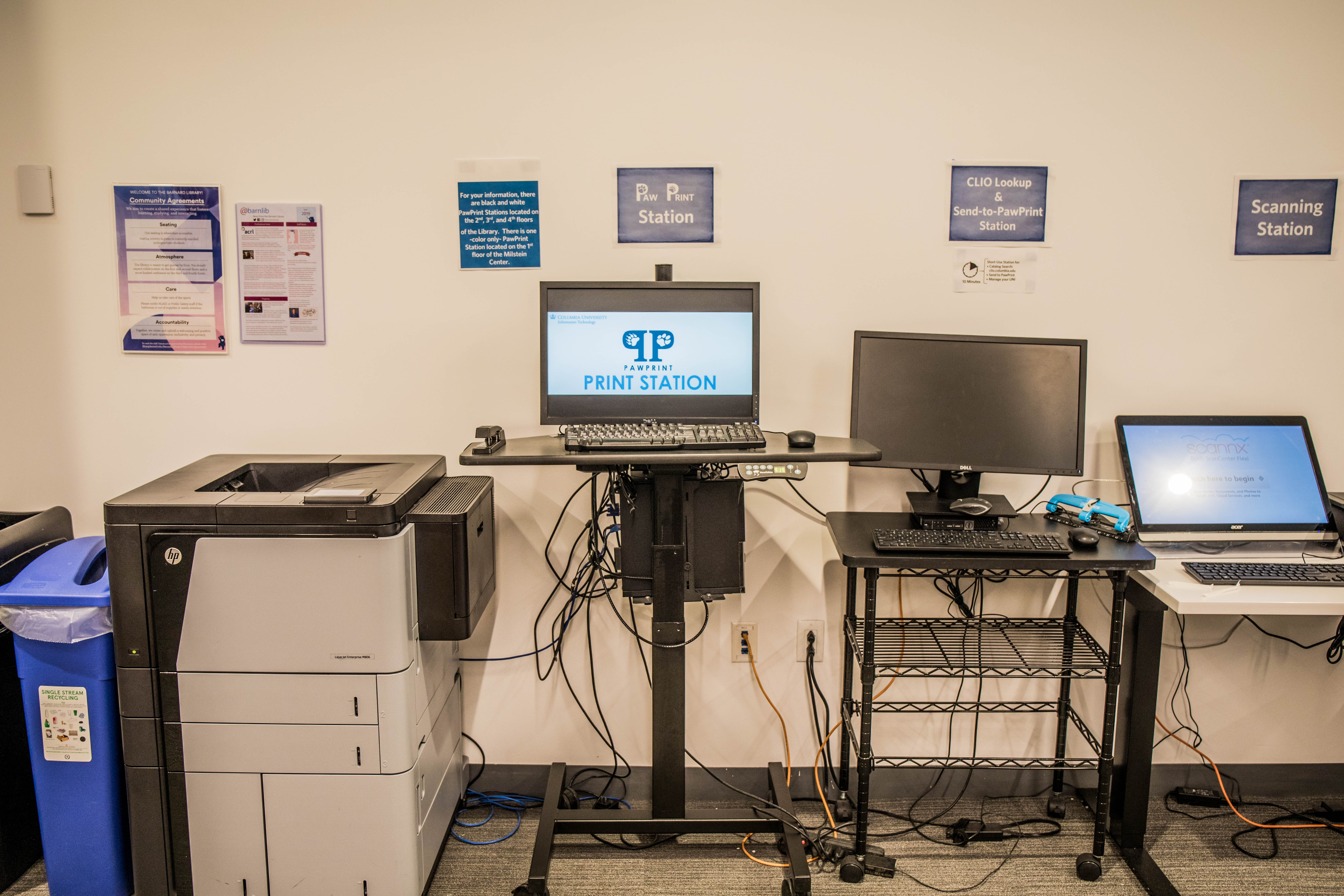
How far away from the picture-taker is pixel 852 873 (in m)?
1.92

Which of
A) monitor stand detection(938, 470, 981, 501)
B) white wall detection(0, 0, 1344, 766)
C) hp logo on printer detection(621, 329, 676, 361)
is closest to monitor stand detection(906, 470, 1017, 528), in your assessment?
monitor stand detection(938, 470, 981, 501)

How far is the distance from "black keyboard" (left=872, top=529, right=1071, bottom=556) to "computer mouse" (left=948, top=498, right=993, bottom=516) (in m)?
0.05

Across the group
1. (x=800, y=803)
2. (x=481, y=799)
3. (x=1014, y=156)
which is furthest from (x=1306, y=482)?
(x=481, y=799)

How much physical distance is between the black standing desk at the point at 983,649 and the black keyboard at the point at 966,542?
0.02 meters

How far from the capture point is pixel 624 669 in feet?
7.51

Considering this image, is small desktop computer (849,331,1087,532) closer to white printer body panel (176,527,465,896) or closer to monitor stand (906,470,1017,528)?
monitor stand (906,470,1017,528)

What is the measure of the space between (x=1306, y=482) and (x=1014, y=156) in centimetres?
122

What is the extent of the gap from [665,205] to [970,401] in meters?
0.98

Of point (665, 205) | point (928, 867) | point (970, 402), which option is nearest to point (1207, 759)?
point (928, 867)

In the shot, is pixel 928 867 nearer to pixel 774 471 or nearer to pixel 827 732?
pixel 827 732

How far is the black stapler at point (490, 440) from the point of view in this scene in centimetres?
166

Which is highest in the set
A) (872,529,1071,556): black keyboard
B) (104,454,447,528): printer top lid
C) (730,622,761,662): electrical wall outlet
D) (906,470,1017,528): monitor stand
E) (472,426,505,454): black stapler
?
(472,426,505,454): black stapler

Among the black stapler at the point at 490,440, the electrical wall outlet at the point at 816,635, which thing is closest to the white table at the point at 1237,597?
the electrical wall outlet at the point at 816,635

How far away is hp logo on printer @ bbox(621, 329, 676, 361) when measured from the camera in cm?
193
